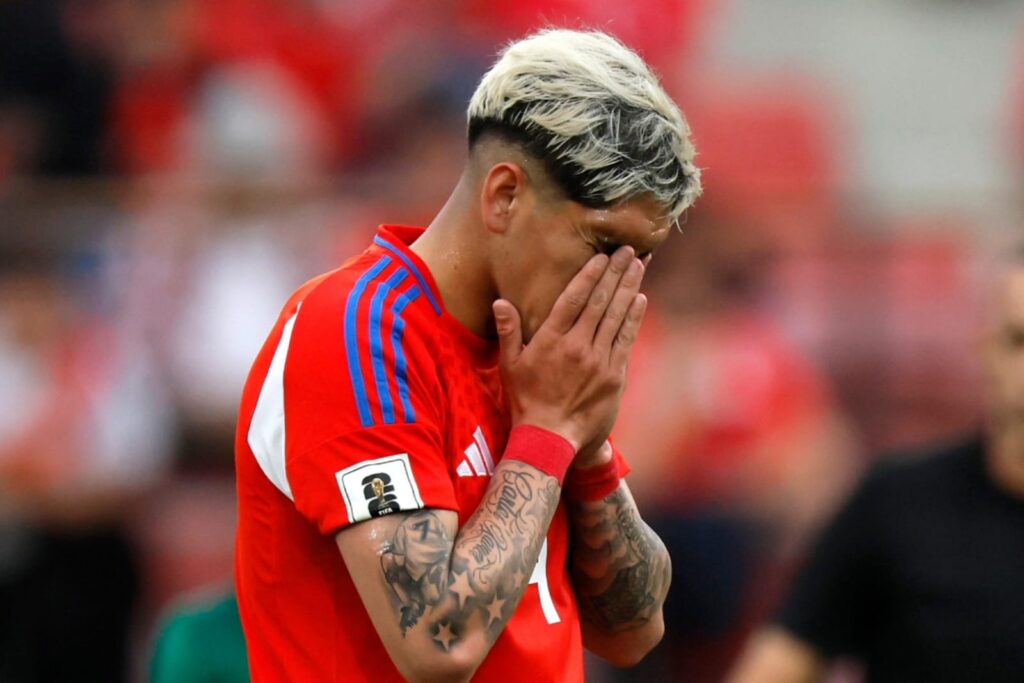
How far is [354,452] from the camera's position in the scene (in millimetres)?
2400

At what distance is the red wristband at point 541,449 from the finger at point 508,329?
0.39ft

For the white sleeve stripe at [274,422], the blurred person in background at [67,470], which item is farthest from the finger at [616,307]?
the blurred person in background at [67,470]

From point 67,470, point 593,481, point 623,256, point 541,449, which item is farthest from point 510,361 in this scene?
point 67,470

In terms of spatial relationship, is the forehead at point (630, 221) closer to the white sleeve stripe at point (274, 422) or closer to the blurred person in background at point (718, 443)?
the white sleeve stripe at point (274, 422)

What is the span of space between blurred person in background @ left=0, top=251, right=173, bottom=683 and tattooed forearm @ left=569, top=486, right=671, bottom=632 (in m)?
3.71

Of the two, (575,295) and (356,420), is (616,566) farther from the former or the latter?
(356,420)

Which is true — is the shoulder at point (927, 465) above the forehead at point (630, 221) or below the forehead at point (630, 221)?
below

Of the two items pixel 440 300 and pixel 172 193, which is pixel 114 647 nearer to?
pixel 172 193

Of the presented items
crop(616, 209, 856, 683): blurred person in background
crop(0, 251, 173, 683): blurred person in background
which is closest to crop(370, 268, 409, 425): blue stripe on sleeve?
crop(616, 209, 856, 683): blurred person in background

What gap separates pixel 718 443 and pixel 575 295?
3830 millimetres

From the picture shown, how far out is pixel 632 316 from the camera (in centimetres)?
262

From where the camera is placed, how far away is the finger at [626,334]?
2619 mm

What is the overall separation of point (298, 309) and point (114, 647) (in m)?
4.13

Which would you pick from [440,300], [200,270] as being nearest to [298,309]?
[440,300]
